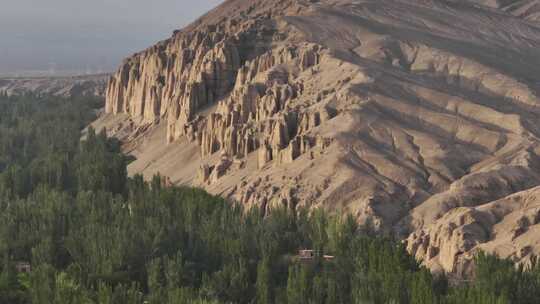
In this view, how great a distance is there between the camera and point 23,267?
51594 millimetres

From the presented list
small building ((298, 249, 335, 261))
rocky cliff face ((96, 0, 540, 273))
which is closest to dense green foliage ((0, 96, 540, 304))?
small building ((298, 249, 335, 261))

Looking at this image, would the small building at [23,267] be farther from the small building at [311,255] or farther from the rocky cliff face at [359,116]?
the rocky cliff face at [359,116]

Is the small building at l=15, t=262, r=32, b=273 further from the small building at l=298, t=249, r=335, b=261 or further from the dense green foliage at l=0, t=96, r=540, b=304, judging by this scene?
the small building at l=298, t=249, r=335, b=261

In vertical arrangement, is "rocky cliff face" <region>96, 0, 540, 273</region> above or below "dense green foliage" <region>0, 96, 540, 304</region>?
above

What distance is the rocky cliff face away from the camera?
54.7 meters

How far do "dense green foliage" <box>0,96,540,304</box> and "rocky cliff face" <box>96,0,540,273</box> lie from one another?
3.83m

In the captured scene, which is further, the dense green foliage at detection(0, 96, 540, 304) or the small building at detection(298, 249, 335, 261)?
the small building at detection(298, 249, 335, 261)

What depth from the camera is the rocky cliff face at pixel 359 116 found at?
54719 millimetres

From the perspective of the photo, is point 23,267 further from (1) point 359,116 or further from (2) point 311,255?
(1) point 359,116

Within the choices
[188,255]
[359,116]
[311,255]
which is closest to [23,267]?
[188,255]

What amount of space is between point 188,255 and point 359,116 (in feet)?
61.5

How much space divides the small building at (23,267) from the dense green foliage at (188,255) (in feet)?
1.79

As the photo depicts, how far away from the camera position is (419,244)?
162ft

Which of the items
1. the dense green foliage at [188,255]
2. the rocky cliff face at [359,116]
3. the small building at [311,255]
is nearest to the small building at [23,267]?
the dense green foliage at [188,255]
